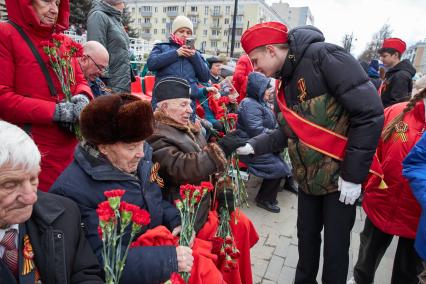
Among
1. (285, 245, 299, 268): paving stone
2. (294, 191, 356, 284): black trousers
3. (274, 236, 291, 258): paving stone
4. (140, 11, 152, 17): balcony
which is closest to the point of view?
(294, 191, 356, 284): black trousers

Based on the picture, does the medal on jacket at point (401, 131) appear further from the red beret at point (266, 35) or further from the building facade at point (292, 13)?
the building facade at point (292, 13)

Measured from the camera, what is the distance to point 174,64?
3.86 m

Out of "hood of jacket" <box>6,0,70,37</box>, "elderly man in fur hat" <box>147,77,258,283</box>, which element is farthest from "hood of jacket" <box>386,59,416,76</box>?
"hood of jacket" <box>6,0,70,37</box>

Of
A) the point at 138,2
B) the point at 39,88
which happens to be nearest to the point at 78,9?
the point at 39,88

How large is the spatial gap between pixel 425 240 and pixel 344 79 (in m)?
1.01

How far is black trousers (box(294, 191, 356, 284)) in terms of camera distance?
84.7 inches

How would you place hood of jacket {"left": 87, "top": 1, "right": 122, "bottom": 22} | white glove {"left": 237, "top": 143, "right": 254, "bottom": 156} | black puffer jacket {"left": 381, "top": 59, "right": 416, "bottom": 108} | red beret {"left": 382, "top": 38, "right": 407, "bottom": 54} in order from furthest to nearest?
red beret {"left": 382, "top": 38, "right": 407, "bottom": 54} < black puffer jacket {"left": 381, "top": 59, "right": 416, "bottom": 108} < hood of jacket {"left": 87, "top": 1, "right": 122, "bottom": 22} < white glove {"left": 237, "top": 143, "right": 254, "bottom": 156}

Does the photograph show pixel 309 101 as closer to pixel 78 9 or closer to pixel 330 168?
pixel 330 168

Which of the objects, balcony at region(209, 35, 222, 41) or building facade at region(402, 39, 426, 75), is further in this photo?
building facade at region(402, 39, 426, 75)

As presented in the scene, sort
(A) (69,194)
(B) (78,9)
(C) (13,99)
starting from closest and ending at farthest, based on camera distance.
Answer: (A) (69,194)
(C) (13,99)
(B) (78,9)

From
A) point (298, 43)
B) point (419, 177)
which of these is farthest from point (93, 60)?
point (419, 177)

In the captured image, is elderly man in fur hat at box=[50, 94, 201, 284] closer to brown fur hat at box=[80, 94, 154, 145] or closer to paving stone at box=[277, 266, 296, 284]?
brown fur hat at box=[80, 94, 154, 145]

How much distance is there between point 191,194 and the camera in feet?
4.39

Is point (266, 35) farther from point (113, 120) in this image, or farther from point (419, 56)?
point (419, 56)
